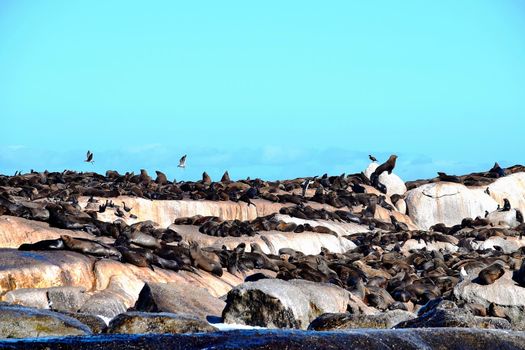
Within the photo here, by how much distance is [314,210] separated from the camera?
36.0 metres

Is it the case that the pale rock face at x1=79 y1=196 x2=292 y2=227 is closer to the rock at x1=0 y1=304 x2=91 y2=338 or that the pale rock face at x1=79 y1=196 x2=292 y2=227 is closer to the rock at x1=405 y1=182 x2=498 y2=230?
the rock at x1=405 y1=182 x2=498 y2=230

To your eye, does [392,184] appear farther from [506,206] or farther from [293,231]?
[293,231]

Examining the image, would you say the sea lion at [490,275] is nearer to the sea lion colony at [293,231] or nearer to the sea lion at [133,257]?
the sea lion colony at [293,231]

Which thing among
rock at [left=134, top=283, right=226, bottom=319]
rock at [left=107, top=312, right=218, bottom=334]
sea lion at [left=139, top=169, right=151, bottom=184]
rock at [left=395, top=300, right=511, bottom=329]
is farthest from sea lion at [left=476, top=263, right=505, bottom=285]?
sea lion at [left=139, top=169, right=151, bottom=184]

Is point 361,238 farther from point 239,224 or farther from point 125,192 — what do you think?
point 125,192

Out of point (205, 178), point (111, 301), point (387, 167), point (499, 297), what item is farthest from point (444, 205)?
point (111, 301)

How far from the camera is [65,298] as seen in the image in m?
17.7

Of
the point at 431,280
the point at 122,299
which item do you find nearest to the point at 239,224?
the point at 431,280

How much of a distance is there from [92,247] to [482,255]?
1757 centimetres

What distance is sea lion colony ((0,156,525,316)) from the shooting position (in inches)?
910

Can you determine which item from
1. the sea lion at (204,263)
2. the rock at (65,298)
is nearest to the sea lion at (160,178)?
the sea lion at (204,263)

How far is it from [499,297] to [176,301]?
8.42 meters

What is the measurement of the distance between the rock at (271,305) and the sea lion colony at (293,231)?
450cm

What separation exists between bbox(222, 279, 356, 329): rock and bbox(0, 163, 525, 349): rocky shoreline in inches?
1.0
